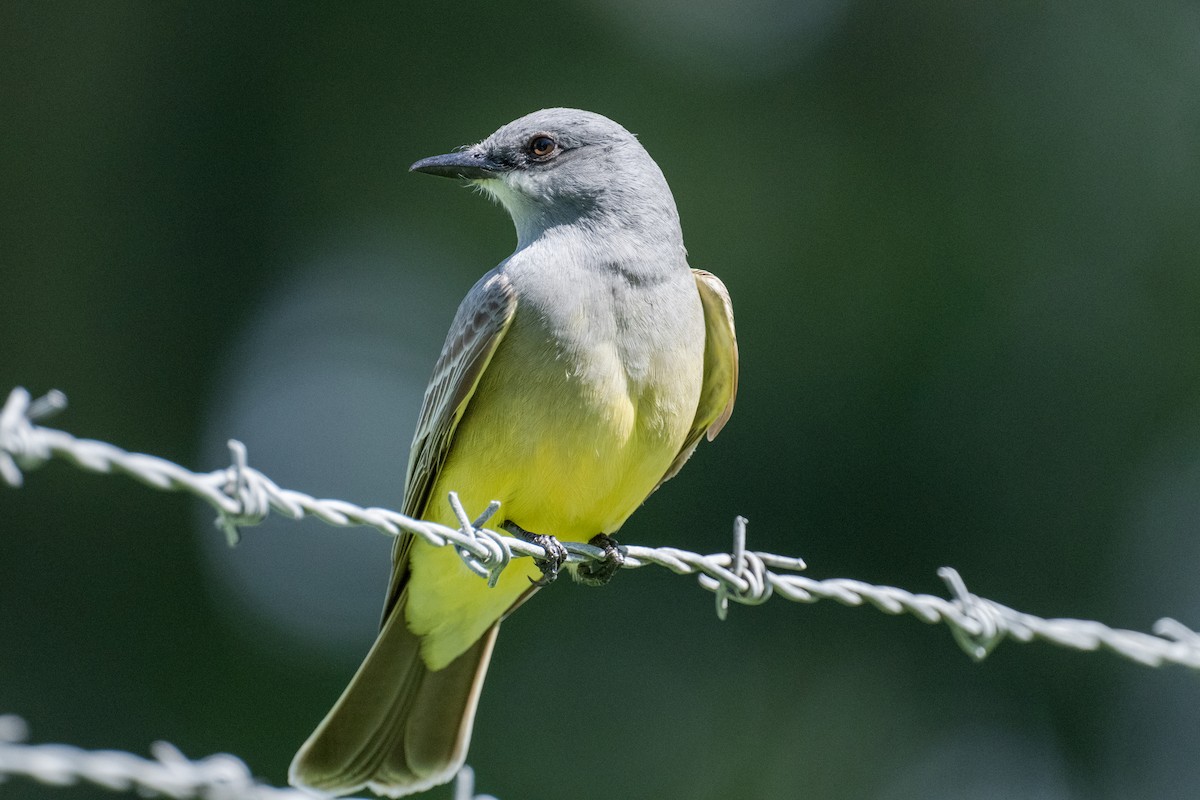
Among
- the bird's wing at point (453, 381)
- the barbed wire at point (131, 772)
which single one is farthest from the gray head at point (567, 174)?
the barbed wire at point (131, 772)

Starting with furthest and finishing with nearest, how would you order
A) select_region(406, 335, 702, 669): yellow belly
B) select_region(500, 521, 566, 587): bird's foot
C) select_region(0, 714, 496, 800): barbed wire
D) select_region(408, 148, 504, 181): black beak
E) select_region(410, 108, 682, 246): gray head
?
1. select_region(408, 148, 504, 181): black beak
2. select_region(410, 108, 682, 246): gray head
3. select_region(406, 335, 702, 669): yellow belly
4. select_region(500, 521, 566, 587): bird's foot
5. select_region(0, 714, 496, 800): barbed wire

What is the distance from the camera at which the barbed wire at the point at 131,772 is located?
1.58 metres

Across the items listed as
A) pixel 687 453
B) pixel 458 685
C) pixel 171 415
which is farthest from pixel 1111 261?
pixel 171 415

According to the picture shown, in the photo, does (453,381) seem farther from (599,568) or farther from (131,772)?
(131,772)

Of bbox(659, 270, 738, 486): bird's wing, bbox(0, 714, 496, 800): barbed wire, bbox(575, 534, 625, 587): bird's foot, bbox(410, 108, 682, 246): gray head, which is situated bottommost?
bbox(575, 534, 625, 587): bird's foot

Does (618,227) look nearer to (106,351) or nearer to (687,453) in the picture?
(687,453)

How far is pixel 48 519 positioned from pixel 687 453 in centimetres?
489

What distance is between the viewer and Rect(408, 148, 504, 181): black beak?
481cm

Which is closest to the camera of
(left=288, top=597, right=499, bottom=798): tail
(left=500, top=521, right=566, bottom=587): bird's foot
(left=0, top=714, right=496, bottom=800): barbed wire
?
(left=0, top=714, right=496, bottom=800): barbed wire

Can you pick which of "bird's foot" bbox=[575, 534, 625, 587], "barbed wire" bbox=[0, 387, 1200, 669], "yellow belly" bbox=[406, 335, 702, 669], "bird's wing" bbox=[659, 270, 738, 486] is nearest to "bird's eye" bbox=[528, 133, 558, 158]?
"bird's wing" bbox=[659, 270, 738, 486]

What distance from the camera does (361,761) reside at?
432 centimetres

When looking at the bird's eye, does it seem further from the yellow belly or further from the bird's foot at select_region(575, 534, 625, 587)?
the bird's foot at select_region(575, 534, 625, 587)

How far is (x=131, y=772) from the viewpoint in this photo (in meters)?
1.69

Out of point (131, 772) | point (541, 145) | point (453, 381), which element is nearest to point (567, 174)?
point (541, 145)
